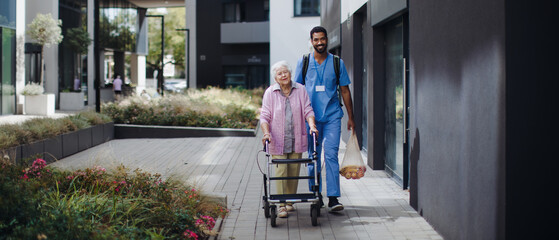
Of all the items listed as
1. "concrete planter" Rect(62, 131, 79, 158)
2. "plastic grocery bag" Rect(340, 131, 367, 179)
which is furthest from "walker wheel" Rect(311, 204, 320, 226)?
"concrete planter" Rect(62, 131, 79, 158)

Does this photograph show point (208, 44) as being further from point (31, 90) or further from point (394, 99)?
point (394, 99)

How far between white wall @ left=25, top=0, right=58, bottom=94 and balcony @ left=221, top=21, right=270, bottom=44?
36.5ft

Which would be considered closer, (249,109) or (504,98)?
(504,98)

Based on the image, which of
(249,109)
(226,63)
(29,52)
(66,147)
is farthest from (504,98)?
(226,63)

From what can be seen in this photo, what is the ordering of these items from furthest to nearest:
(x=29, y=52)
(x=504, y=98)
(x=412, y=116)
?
(x=29, y=52) → (x=412, y=116) → (x=504, y=98)

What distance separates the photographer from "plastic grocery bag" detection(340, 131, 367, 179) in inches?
275

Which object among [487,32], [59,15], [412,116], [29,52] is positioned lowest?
[412,116]

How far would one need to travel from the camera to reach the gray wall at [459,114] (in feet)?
14.0

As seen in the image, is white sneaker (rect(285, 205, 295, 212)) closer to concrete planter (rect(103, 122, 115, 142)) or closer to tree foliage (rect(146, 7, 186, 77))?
concrete planter (rect(103, 122, 115, 142))

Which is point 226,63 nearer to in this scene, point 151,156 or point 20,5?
point 20,5

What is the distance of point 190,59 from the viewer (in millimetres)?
43750

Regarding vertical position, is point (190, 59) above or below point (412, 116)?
above

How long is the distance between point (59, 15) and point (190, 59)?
35.7ft

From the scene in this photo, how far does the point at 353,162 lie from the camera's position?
23.0ft
